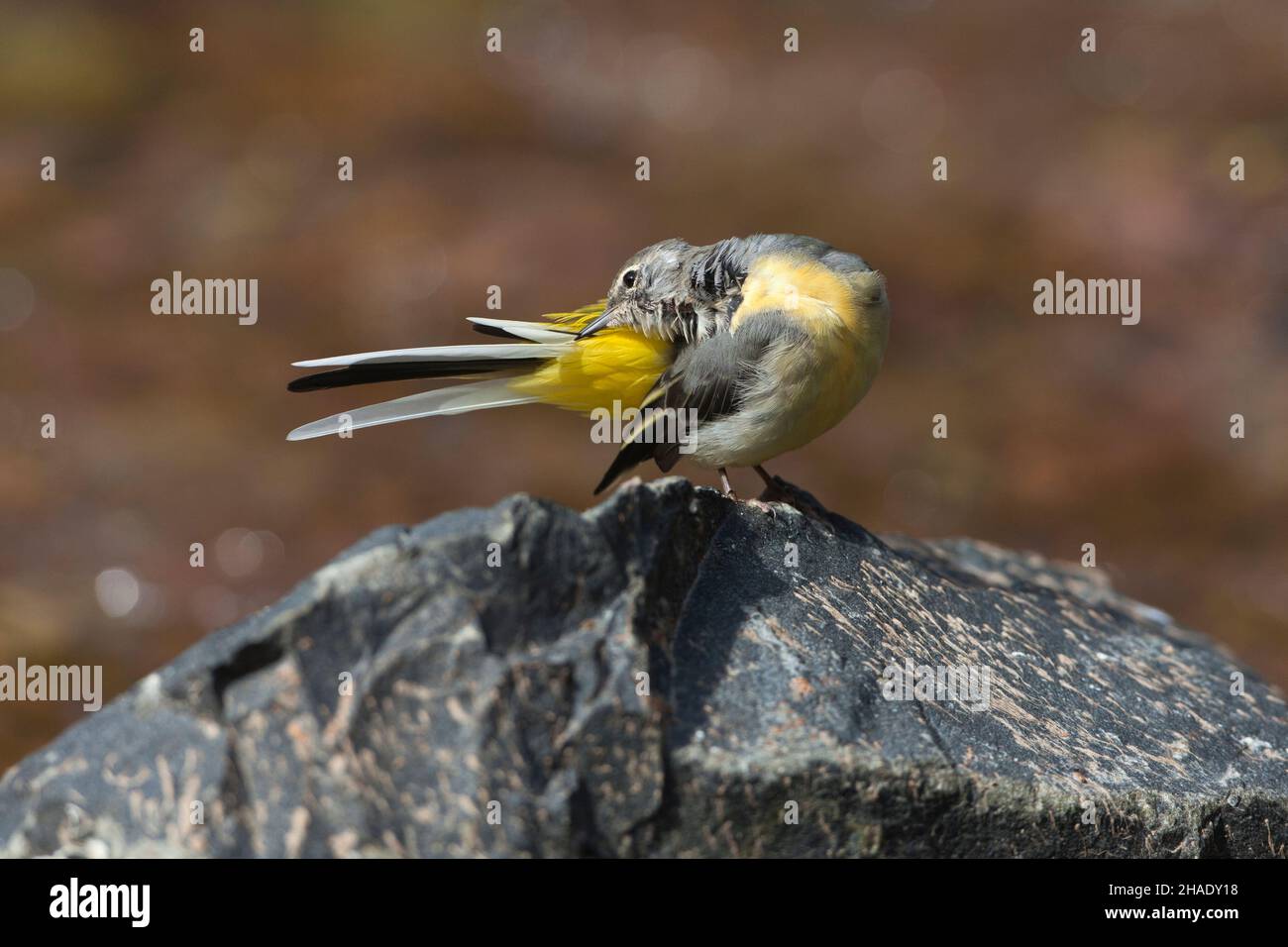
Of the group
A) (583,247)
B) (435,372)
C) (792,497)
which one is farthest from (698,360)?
(583,247)

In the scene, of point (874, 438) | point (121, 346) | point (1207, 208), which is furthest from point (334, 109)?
point (1207, 208)

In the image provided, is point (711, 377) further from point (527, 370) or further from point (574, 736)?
point (574, 736)

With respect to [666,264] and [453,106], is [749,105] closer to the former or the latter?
[453,106]

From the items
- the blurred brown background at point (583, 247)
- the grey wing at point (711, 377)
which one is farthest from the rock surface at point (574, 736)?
the blurred brown background at point (583, 247)

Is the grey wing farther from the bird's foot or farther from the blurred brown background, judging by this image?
the blurred brown background

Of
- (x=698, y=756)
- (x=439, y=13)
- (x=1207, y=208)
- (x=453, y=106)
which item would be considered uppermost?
(x=439, y=13)

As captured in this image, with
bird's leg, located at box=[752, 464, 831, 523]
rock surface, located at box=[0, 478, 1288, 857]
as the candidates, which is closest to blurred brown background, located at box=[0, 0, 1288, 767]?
bird's leg, located at box=[752, 464, 831, 523]
